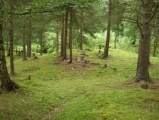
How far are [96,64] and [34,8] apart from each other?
1142cm

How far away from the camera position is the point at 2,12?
7.77 m

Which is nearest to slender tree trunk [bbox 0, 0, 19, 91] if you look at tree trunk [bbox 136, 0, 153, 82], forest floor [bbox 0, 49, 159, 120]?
forest floor [bbox 0, 49, 159, 120]

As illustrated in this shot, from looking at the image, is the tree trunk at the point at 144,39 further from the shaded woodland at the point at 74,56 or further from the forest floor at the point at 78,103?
the forest floor at the point at 78,103

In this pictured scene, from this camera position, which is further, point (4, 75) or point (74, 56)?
point (74, 56)

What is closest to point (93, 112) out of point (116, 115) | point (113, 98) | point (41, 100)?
point (116, 115)

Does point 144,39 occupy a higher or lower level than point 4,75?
higher

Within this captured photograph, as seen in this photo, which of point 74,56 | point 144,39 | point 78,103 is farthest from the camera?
point 74,56

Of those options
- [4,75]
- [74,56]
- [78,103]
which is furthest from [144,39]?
[74,56]

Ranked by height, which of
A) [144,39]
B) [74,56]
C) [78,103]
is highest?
[144,39]

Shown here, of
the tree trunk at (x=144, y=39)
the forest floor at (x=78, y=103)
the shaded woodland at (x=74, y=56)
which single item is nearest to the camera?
the forest floor at (x=78, y=103)

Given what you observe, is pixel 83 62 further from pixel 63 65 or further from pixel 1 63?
pixel 1 63

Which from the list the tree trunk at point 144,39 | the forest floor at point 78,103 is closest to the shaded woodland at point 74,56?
the tree trunk at point 144,39

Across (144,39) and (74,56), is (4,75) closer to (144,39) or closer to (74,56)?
(144,39)

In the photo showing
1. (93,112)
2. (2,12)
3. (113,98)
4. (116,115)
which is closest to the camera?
(116,115)
